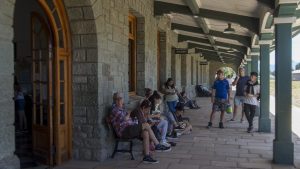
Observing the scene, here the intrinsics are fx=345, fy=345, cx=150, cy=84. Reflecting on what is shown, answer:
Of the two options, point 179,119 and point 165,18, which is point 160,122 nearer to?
point 179,119

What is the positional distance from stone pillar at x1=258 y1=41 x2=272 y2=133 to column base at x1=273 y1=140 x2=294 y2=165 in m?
2.53

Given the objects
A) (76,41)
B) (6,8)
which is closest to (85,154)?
(76,41)

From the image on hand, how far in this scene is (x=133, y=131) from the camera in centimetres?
511

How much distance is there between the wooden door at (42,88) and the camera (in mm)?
4785

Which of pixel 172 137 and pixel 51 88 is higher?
pixel 51 88

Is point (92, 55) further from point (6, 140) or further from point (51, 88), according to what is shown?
point (6, 140)

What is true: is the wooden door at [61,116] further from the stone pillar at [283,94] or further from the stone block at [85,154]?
the stone pillar at [283,94]

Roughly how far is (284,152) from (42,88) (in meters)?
3.62

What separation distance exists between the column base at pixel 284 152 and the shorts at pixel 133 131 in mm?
2017

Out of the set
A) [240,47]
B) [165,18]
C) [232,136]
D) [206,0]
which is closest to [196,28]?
[165,18]

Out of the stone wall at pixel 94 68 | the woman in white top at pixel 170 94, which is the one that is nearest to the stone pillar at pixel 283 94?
the stone wall at pixel 94 68

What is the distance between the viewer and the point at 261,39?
23.6ft

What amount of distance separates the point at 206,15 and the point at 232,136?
9.22ft

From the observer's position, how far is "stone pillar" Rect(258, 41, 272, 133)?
7.32 meters
